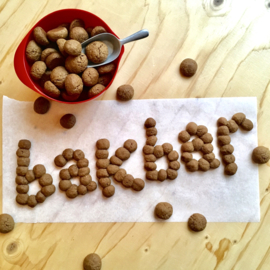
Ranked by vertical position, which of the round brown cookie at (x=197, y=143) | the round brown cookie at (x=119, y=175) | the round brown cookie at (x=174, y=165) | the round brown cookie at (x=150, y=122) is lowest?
the round brown cookie at (x=119, y=175)

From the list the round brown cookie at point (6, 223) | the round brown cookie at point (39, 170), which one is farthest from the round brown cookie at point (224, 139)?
the round brown cookie at point (6, 223)

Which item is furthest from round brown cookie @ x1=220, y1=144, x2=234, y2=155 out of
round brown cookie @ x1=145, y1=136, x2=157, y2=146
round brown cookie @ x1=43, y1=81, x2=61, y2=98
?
round brown cookie @ x1=43, y1=81, x2=61, y2=98

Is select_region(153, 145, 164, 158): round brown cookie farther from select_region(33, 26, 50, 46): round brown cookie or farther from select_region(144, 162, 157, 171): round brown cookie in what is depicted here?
select_region(33, 26, 50, 46): round brown cookie

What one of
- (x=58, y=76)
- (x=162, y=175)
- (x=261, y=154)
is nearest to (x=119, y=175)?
(x=162, y=175)

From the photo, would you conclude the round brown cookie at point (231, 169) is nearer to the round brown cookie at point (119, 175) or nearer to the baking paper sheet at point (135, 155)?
the baking paper sheet at point (135, 155)

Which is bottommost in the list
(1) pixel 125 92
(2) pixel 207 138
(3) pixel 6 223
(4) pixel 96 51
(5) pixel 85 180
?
(3) pixel 6 223

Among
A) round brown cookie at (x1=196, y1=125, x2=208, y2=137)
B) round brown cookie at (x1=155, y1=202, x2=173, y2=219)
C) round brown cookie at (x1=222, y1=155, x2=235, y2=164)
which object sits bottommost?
round brown cookie at (x1=155, y1=202, x2=173, y2=219)

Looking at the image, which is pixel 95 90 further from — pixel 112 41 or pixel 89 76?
pixel 112 41
